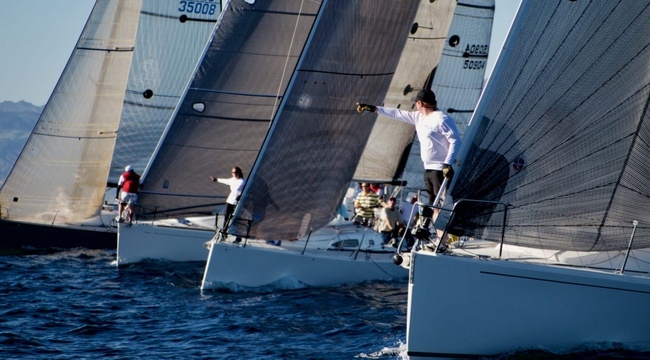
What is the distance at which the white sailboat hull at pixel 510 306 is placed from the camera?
11469 mm

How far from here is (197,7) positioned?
2442 cm

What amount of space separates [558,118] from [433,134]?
1208 millimetres

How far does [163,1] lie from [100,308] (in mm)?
10219

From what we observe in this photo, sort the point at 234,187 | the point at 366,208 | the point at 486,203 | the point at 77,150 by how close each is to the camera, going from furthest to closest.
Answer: the point at 77,150 < the point at 366,208 < the point at 234,187 < the point at 486,203

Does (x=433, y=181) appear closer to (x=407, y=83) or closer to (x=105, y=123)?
(x=407, y=83)

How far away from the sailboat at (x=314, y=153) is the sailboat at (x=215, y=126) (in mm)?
2845

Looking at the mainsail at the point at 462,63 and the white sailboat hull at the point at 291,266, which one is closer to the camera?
the white sailboat hull at the point at 291,266

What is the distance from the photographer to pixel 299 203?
683 inches

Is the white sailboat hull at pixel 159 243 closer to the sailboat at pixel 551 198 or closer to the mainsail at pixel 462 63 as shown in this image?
the mainsail at pixel 462 63

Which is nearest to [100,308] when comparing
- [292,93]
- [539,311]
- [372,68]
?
[292,93]

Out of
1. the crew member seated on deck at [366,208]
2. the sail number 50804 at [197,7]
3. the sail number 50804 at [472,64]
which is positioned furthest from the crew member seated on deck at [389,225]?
the sail number 50804 at [472,64]

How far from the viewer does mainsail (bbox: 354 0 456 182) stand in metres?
21.3

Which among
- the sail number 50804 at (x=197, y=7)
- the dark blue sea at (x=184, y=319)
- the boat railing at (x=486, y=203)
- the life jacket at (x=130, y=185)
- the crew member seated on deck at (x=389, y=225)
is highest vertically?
the sail number 50804 at (x=197, y=7)

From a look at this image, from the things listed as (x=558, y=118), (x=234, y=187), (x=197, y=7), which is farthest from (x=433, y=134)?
(x=197, y=7)
